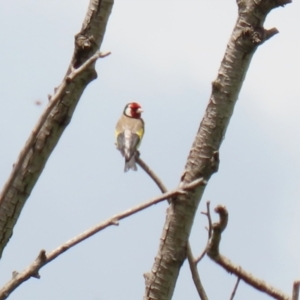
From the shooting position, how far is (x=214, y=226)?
363 centimetres

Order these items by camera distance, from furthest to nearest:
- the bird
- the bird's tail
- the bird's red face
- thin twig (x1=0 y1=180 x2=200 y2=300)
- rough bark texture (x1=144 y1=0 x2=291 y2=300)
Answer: the bird's red face, the bird, the bird's tail, rough bark texture (x1=144 y1=0 x2=291 y2=300), thin twig (x1=0 y1=180 x2=200 y2=300)

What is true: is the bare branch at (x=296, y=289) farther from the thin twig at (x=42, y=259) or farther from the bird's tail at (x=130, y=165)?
the bird's tail at (x=130, y=165)

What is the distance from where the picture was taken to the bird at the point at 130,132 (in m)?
9.65

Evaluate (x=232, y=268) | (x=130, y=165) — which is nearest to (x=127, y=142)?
(x=130, y=165)

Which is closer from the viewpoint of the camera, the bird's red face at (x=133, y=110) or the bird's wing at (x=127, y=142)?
the bird's wing at (x=127, y=142)

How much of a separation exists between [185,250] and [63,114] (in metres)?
0.79

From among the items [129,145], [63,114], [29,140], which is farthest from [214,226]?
[129,145]

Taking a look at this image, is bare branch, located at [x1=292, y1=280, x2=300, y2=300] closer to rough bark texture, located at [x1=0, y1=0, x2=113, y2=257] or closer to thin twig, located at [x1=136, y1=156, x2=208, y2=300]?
thin twig, located at [x1=136, y1=156, x2=208, y2=300]

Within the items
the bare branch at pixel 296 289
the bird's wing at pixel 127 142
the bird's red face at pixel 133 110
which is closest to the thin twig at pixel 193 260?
the bare branch at pixel 296 289

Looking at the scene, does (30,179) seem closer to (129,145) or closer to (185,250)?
(185,250)

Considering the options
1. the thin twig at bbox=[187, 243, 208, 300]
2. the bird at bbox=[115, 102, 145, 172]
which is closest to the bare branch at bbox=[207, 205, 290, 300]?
the thin twig at bbox=[187, 243, 208, 300]

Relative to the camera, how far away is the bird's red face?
1230cm

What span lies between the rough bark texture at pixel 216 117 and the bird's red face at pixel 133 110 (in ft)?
27.4

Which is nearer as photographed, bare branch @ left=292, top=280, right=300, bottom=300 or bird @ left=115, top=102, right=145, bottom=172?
bare branch @ left=292, top=280, right=300, bottom=300
